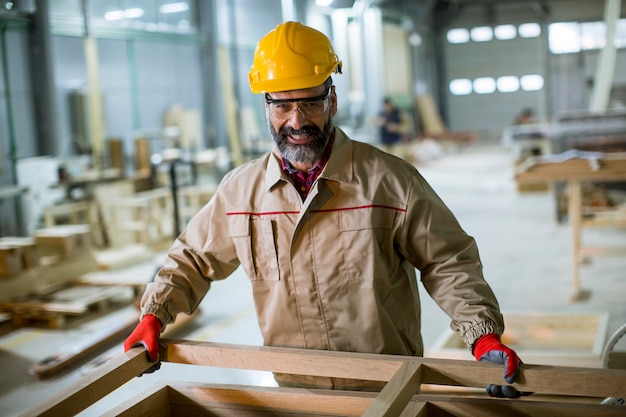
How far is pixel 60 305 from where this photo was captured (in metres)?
7.29

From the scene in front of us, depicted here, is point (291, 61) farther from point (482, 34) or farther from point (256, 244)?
point (482, 34)

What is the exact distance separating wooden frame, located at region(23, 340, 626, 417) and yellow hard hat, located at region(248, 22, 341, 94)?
36.7 inches

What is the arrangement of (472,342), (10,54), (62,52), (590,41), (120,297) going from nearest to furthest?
(472,342) → (120,297) → (10,54) → (62,52) → (590,41)

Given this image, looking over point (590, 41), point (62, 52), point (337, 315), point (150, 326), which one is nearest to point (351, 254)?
point (337, 315)

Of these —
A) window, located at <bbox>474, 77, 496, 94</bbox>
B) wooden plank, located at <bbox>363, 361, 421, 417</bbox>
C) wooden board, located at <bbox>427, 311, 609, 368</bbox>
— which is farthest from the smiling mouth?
window, located at <bbox>474, 77, 496, 94</bbox>

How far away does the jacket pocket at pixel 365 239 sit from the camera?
2.61 m

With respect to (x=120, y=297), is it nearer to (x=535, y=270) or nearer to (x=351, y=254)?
(x=535, y=270)

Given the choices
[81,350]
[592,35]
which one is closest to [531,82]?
[592,35]

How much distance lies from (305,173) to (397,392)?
0.94m

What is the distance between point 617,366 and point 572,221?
3396mm

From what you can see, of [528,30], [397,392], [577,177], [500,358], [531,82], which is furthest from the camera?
[531,82]

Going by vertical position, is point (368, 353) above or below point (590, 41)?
below

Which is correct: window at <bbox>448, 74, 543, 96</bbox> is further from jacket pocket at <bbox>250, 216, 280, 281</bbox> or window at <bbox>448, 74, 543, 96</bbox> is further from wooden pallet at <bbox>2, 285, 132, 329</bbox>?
jacket pocket at <bbox>250, 216, 280, 281</bbox>

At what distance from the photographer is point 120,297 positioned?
8250 millimetres
